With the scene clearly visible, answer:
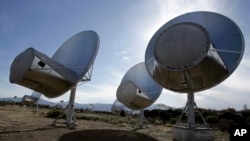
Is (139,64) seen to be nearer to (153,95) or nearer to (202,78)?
(153,95)

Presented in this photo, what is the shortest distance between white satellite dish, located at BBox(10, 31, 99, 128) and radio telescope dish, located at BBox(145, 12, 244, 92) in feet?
21.3

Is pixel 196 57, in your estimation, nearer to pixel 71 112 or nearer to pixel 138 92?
pixel 138 92

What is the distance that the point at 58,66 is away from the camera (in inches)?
789

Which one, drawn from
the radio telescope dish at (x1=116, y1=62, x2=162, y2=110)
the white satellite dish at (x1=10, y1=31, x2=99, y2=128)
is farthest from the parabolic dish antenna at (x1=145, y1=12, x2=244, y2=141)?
the radio telescope dish at (x1=116, y1=62, x2=162, y2=110)

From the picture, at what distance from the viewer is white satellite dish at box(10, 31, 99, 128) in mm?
17230

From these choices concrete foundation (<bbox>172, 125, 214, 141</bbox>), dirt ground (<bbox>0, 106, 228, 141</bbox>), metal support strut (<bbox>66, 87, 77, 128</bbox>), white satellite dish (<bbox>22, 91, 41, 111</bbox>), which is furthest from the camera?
white satellite dish (<bbox>22, 91, 41, 111</bbox>)

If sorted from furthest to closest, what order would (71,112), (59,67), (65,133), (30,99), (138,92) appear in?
(30,99) → (138,92) → (71,112) → (59,67) → (65,133)

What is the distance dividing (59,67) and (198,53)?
445 inches

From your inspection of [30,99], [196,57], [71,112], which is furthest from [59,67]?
[30,99]

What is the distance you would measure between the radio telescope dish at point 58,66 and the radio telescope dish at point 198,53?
21.3 ft

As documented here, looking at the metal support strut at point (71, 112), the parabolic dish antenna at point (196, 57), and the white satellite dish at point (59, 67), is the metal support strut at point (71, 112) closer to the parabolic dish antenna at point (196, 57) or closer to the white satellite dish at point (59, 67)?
the white satellite dish at point (59, 67)

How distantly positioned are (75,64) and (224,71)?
1251 centimetres

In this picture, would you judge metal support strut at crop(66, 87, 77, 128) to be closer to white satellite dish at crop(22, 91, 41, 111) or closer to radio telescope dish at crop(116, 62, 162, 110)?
radio telescope dish at crop(116, 62, 162, 110)

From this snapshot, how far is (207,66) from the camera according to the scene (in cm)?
1560
